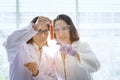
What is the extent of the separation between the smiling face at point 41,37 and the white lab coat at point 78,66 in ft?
0.55

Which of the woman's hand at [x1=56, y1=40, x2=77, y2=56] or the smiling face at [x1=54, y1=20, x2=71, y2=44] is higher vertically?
the smiling face at [x1=54, y1=20, x2=71, y2=44]

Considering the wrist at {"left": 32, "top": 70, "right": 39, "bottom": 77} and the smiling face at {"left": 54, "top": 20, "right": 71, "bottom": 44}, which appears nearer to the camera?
the wrist at {"left": 32, "top": 70, "right": 39, "bottom": 77}

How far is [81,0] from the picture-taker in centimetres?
256

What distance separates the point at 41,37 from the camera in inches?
68.9

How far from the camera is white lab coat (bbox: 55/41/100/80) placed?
169 centimetres

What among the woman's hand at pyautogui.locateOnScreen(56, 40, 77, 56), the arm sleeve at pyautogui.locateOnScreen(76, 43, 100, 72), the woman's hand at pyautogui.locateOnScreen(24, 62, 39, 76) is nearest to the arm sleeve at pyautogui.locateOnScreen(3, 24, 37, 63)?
the woman's hand at pyautogui.locateOnScreen(24, 62, 39, 76)

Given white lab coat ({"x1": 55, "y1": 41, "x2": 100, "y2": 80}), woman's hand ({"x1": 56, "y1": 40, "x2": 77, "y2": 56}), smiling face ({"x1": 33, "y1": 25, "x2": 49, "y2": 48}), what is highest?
smiling face ({"x1": 33, "y1": 25, "x2": 49, "y2": 48})

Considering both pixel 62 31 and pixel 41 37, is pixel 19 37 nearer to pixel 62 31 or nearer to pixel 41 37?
pixel 41 37

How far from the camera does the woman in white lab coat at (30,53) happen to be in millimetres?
1586

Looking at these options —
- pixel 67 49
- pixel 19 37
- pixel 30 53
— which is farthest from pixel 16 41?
pixel 67 49

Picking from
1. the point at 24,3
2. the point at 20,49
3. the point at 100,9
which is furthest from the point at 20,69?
the point at 100,9

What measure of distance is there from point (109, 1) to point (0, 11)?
1.17 meters

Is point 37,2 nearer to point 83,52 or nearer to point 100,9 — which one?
point 100,9

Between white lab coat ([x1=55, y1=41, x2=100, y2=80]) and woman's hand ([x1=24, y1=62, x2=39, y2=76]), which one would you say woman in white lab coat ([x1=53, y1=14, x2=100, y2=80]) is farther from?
woman's hand ([x1=24, y1=62, x2=39, y2=76])
